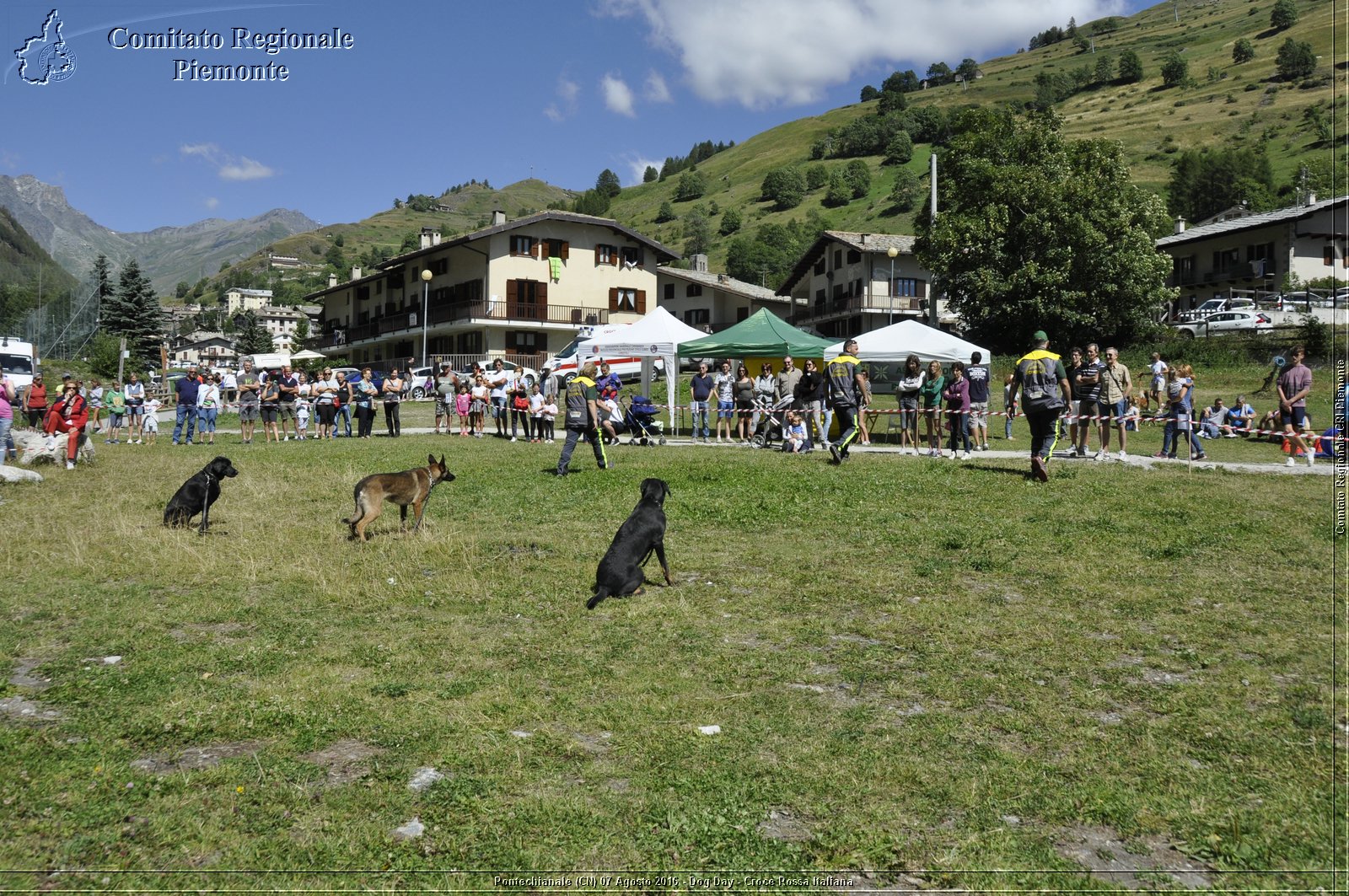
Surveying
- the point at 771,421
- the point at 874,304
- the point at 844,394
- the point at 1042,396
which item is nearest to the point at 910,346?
the point at 771,421

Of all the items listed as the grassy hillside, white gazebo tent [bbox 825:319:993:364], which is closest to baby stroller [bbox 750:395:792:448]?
white gazebo tent [bbox 825:319:993:364]

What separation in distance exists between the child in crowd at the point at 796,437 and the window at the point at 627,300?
3959 cm

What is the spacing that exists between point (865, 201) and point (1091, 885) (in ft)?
401

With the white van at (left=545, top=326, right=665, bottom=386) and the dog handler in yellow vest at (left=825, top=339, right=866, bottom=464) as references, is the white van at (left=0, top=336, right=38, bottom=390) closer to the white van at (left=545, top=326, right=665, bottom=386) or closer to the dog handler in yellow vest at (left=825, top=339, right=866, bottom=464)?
the white van at (left=545, top=326, right=665, bottom=386)

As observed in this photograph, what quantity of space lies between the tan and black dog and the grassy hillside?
89854 millimetres

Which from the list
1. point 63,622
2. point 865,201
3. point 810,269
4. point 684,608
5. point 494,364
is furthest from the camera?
point 865,201

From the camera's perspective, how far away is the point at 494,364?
2438 cm

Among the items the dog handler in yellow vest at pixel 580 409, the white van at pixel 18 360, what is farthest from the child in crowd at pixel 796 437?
the white van at pixel 18 360

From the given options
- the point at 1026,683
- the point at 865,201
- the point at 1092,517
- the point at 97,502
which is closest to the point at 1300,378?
the point at 1092,517

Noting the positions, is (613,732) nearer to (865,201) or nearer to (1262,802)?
(1262,802)

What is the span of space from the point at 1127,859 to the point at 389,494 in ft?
27.5

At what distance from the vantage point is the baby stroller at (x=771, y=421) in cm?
2025

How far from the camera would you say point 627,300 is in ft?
191

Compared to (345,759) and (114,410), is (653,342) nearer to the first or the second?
(114,410)
